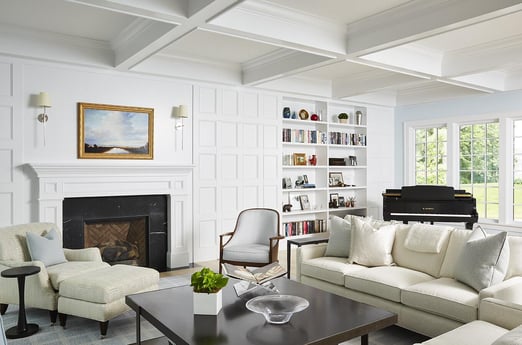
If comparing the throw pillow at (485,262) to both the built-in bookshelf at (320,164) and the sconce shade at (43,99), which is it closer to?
the built-in bookshelf at (320,164)

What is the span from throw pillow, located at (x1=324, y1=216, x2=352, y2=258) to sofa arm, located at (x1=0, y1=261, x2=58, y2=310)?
2.59m

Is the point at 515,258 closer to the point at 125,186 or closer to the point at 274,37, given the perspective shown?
the point at 274,37

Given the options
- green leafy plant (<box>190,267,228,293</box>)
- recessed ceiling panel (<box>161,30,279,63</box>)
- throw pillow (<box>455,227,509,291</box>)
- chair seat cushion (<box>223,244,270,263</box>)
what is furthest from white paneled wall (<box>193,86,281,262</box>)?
throw pillow (<box>455,227,509,291</box>)

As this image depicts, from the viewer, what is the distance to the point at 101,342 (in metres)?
3.28

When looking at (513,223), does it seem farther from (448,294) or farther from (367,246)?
(448,294)

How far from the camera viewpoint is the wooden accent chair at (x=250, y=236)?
191 inches

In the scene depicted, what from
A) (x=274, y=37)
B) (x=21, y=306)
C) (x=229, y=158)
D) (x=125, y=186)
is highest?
(x=274, y=37)

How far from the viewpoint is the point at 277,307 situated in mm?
2635

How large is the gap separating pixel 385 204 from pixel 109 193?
403cm

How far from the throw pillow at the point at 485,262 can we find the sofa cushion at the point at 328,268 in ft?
3.21

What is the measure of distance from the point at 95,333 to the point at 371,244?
2.52 m

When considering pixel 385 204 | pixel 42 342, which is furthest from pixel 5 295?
pixel 385 204

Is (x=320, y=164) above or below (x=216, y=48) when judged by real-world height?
below

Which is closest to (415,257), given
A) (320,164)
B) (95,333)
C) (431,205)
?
(431,205)
